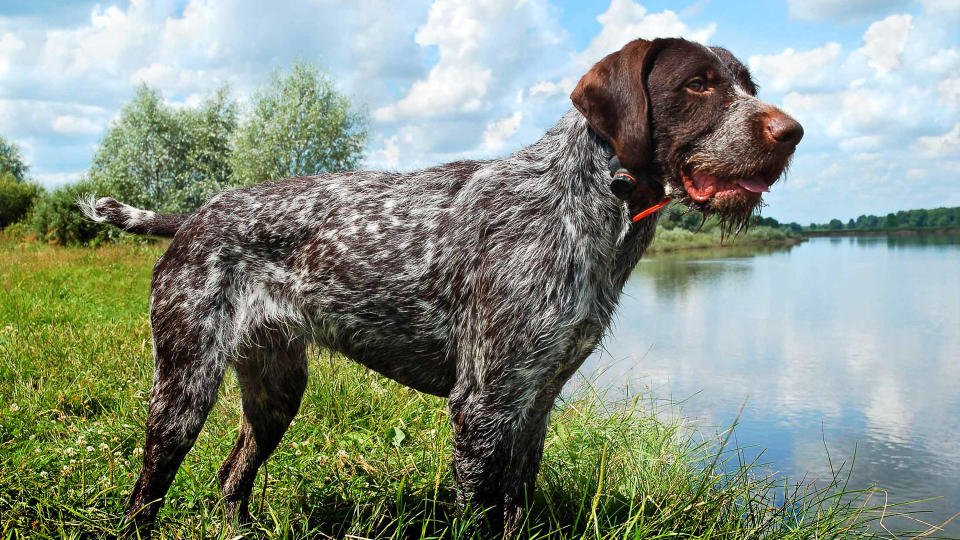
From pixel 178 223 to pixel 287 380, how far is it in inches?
41.9

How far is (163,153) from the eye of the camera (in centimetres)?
2642

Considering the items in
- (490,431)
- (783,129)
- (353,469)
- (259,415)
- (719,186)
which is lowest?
(353,469)

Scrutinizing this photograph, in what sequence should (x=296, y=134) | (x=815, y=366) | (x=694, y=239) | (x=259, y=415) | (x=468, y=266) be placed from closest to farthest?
(x=468, y=266) → (x=259, y=415) → (x=815, y=366) → (x=296, y=134) → (x=694, y=239)

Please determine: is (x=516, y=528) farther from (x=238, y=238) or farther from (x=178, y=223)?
(x=178, y=223)

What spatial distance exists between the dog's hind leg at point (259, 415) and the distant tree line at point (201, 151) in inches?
745

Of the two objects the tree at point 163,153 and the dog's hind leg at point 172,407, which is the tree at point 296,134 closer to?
the tree at point 163,153

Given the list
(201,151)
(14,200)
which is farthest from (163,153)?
(14,200)

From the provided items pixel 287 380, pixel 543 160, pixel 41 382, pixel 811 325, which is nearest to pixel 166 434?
pixel 287 380

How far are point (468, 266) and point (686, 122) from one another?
3.61 ft

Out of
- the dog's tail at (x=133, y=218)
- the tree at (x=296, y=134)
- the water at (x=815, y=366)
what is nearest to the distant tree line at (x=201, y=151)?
the tree at (x=296, y=134)

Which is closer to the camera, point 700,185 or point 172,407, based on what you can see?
point 700,185

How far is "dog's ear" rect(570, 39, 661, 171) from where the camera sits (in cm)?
270

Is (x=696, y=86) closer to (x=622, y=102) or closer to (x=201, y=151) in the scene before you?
(x=622, y=102)

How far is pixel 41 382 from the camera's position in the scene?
5.38 metres
